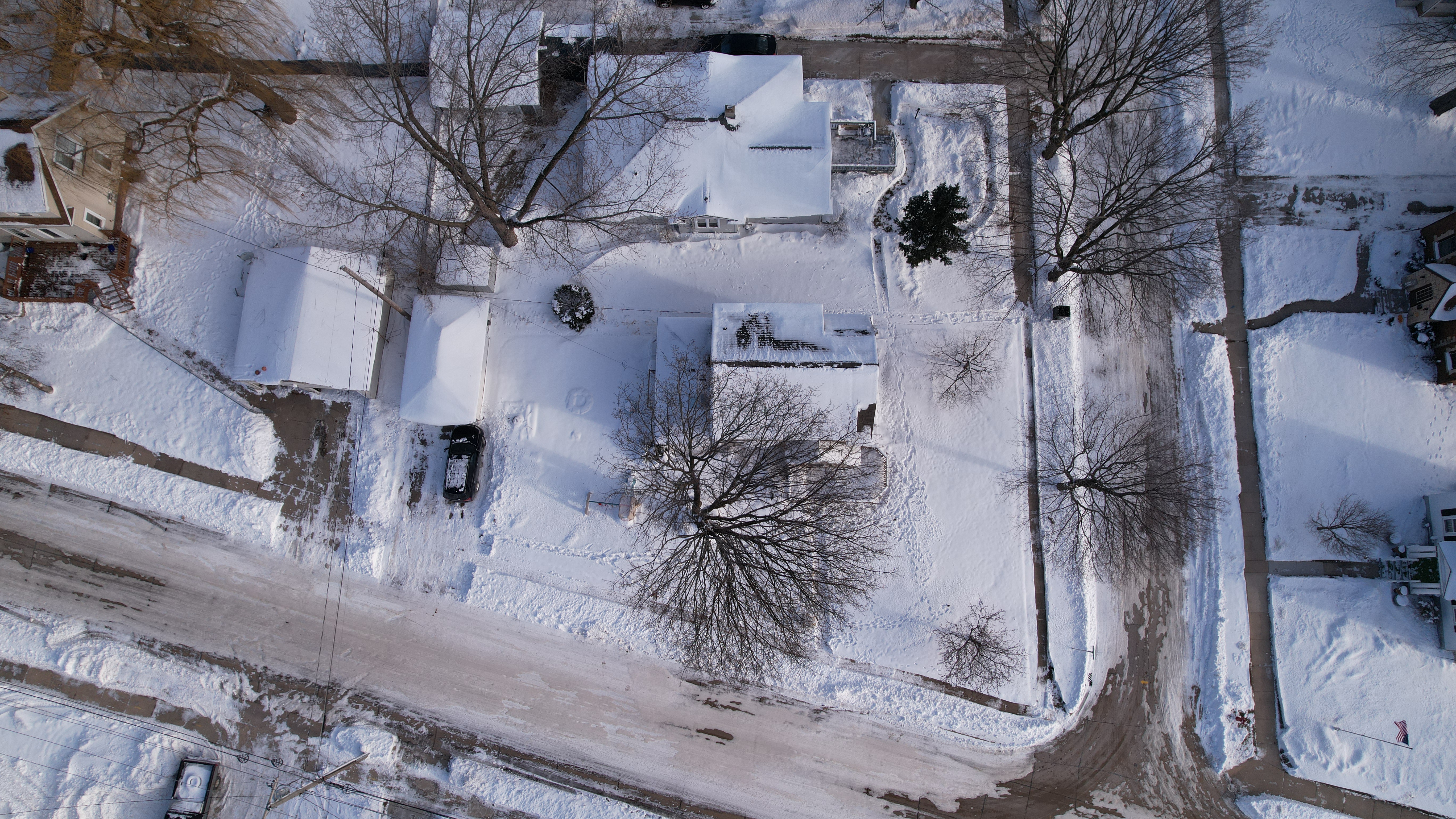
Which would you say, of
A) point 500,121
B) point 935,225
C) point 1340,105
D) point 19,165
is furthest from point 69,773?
point 1340,105

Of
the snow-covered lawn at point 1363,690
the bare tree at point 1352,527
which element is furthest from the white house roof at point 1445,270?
the snow-covered lawn at point 1363,690

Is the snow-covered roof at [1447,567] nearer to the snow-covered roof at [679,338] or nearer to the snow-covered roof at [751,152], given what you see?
the snow-covered roof at [751,152]

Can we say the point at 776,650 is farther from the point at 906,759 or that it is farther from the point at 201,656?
the point at 201,656

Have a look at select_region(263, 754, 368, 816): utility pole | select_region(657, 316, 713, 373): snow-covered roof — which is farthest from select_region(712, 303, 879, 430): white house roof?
select_region(263, 754, 368, 816): utility pole

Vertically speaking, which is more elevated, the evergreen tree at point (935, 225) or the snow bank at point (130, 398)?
the evergreen tree at point (935, 225)

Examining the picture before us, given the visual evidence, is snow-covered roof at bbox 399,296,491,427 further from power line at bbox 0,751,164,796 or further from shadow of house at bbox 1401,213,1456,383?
shadow of house at bbox 1401,213,1456,383

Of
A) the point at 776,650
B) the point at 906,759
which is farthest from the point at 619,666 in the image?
the point at 906,759
